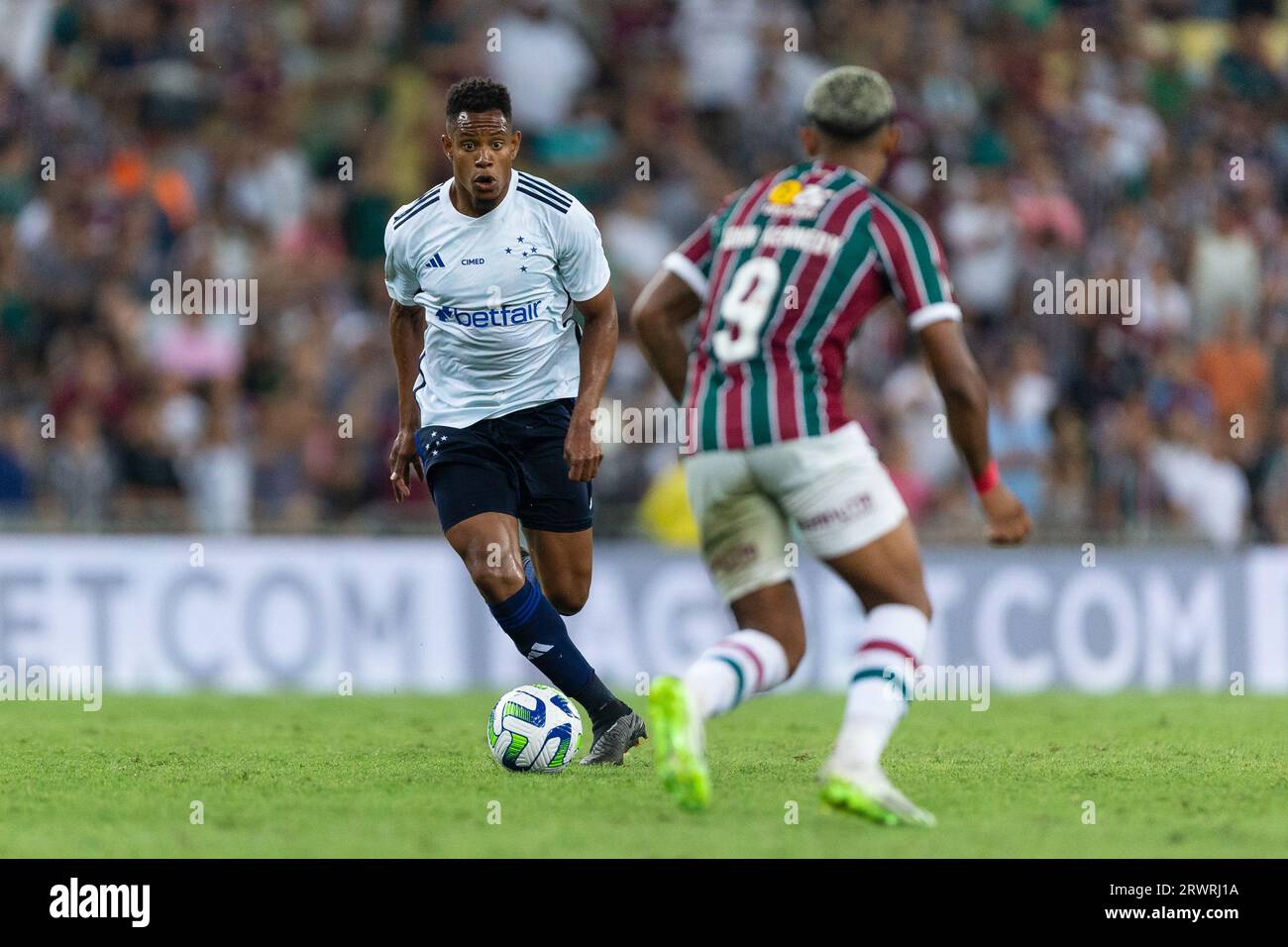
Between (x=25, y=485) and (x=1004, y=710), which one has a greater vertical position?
(x=25, y=485)

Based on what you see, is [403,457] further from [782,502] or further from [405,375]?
[782,502]

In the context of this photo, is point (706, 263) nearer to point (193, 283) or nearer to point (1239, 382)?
point (193, 283)

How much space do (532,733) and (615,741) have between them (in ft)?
1.48

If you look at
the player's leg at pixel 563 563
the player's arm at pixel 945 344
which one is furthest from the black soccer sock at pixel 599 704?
the player's arm at pixel 945 344

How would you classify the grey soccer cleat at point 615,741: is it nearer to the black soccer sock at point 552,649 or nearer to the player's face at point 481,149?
the black soccer sock at point 552,649

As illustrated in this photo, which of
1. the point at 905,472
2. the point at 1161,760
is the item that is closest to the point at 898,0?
the point at 905,472

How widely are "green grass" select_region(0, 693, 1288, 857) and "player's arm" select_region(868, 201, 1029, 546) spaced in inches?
42.3

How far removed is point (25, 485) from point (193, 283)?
84.5 inches

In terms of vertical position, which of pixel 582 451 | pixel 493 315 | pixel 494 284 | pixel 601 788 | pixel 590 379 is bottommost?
pixel 601 788

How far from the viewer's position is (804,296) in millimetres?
6848

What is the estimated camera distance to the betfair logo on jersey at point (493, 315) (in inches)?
336

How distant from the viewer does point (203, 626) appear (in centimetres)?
1432

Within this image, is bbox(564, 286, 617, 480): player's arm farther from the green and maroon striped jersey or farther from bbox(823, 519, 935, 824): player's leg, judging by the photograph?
bbox(823, 519, 935, 824): player's leg

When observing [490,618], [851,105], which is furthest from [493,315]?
[490,618]
